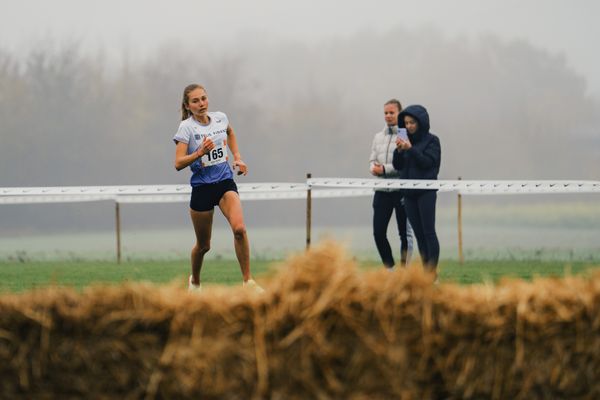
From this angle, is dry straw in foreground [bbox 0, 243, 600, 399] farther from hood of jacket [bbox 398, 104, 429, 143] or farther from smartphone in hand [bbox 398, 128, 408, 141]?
smartphone in hand [bbox 398, 128, 408, 141]

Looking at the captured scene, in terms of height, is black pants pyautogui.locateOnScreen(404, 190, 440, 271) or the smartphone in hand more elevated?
the smartphone in hand

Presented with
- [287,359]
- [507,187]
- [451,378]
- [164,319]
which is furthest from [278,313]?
[507,187]

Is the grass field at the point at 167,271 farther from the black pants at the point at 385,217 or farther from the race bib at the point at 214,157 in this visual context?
the race bib at the point at 214,157

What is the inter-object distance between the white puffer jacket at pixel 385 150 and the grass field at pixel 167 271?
1.60 metres

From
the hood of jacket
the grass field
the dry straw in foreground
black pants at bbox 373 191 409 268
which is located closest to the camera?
the dry straw in foreground

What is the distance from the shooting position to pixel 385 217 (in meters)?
13.6

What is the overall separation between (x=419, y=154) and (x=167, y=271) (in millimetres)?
6285

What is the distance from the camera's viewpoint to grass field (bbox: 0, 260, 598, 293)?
1492cm

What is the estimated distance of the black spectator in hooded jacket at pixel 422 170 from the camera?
12125 mm

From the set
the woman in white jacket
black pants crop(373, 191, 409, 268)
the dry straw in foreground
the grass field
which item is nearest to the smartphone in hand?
the woman in white jacket

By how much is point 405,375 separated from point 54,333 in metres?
1.37

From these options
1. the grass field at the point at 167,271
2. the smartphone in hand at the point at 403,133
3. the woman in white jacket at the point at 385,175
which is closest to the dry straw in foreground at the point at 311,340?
the smartphone in hand at the point at 403,133

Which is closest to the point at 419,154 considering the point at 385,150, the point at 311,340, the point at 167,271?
the point at 385,150

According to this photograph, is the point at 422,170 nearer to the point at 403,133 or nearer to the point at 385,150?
the point at 403,133
